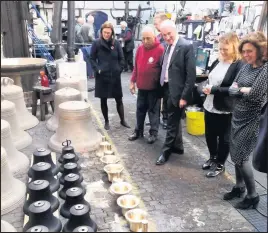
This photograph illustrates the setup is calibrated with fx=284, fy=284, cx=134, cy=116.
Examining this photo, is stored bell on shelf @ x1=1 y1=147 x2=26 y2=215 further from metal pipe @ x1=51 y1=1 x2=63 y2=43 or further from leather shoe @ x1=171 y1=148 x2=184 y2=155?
leather shoe @ x1=171 y1=148 x2=184 y2=155

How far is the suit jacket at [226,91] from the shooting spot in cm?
347

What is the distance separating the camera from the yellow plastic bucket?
215 inches

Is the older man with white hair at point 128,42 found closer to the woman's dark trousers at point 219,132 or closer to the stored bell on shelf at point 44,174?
the woman's dark trousers at point 219,132

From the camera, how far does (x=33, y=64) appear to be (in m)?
5.93

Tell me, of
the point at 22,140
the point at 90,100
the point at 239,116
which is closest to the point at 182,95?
the point at 239,116

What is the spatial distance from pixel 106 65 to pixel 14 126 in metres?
1.99

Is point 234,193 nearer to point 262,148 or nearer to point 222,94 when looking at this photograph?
point 262,148

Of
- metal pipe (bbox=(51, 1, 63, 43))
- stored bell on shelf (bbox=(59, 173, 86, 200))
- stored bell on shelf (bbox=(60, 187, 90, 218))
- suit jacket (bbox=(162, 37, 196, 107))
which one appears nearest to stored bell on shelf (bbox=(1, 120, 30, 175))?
stored bell on shelf (bbox=(59, 173, 86, 200))

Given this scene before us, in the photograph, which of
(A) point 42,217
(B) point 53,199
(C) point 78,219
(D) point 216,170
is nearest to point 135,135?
(D) point 216,170

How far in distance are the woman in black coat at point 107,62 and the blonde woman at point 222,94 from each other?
85.9 inches

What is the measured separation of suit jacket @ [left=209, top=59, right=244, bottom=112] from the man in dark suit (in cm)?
49

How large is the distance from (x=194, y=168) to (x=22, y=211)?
2485 millimetres

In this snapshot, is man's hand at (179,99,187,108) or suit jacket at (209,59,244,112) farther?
man's hand at (179,99,187,108)

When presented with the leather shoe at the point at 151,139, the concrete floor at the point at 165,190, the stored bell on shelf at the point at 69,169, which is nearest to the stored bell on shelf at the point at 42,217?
the concrete floor at the point at 165,190
